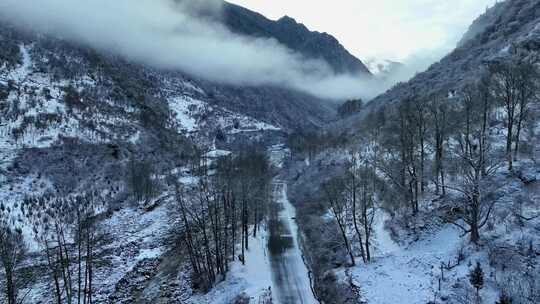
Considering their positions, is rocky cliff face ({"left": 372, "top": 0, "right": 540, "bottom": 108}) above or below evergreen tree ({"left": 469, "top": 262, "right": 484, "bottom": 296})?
above

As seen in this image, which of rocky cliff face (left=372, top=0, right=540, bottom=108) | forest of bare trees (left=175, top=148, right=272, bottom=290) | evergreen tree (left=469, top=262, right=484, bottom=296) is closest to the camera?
evergreen tree (left=469, top=262, right=484, bottom=296)

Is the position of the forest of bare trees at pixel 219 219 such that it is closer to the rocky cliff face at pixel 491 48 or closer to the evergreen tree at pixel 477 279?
the evergreen tree at pixel 477 279

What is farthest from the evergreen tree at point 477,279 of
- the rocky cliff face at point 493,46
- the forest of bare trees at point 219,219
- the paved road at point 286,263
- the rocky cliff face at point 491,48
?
the rocky cliff face at point 493,46

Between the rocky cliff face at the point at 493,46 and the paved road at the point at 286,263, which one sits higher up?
the rocky cliff face at the point at 493,46

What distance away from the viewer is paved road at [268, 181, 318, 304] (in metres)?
A: 34.6

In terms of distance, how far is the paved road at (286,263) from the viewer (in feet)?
113

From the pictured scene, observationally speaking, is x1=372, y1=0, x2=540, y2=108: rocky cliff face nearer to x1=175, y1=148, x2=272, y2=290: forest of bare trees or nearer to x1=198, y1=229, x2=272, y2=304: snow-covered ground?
x1=175, y1=148, x2=272, y2=290: forest of bare trees

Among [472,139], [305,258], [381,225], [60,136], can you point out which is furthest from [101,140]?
[472,139]

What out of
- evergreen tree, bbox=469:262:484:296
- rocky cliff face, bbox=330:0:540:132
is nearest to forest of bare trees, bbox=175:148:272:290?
evergreen tree, bbox=469:262:484:296

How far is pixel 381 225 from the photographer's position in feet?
138

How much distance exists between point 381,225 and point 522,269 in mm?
17542

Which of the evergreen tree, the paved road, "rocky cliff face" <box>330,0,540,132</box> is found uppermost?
"rocky cliff face" <box>330,0,540,132</box>

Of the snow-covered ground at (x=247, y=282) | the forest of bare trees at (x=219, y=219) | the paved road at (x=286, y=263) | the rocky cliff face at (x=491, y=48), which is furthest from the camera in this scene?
the rocky cliff face at (x=491, y=48)

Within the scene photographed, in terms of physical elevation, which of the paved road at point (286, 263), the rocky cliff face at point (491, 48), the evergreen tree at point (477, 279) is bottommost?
the paved road at point (286, 263)
